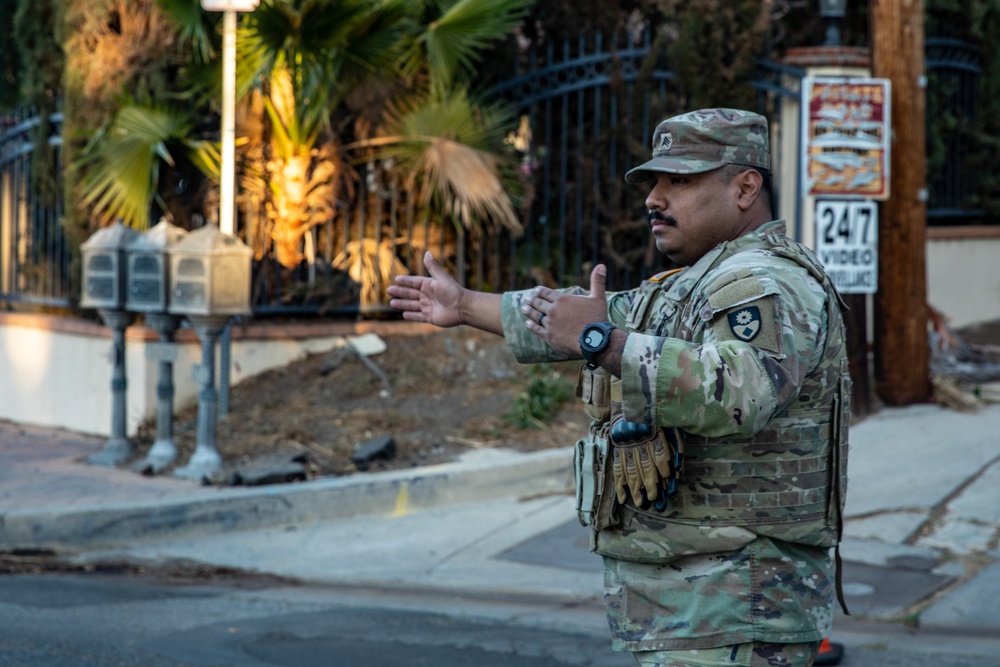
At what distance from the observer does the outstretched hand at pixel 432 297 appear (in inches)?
112

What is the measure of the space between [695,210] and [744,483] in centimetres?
58

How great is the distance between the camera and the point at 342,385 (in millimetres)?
8875

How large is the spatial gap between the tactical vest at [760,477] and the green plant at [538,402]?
18.3ft

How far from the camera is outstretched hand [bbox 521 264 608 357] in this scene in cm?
241

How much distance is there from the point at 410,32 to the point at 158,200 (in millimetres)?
2208

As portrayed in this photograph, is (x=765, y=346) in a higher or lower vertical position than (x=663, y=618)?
higher

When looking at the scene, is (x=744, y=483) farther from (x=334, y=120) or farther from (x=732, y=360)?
(x=334, y=120)

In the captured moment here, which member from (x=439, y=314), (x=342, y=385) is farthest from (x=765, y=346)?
(x=342, y=385)

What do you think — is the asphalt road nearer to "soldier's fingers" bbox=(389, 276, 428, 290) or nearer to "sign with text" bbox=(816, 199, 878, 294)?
"soldier's fingers" bbox=(389, 276, 428, 290)

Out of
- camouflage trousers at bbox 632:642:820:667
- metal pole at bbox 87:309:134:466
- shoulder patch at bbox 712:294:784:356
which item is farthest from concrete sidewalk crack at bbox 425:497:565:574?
shoulder patch at bbox 712:294:784:356

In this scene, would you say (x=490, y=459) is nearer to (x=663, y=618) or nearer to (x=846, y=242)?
(x=846, y=242)

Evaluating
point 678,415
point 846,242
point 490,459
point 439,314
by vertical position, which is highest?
point 846,242

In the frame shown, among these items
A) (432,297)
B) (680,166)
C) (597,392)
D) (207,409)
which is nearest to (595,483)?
(597,392)

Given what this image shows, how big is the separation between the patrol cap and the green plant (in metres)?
5.65
